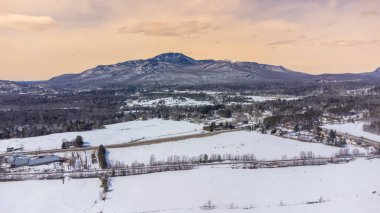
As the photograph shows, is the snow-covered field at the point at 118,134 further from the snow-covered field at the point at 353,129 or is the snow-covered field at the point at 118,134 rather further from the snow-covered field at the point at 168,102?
the snow-covered field at the point at 168,102

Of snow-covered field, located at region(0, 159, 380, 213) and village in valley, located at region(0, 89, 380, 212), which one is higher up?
village in valley, located at region(0, 89, 380, 212)

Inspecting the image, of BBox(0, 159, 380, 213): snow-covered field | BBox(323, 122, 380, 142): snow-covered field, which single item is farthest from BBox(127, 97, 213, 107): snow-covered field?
BBox(0, 159, 380, 213): snow-covered field

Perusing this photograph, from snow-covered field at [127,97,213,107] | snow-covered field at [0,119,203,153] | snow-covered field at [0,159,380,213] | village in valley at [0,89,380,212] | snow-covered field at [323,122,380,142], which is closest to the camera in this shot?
snow-covered field at [0,159,380,213]

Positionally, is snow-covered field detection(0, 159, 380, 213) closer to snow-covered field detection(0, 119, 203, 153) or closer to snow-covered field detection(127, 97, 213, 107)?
snow-covered field detection(0, 119, 203, 153)

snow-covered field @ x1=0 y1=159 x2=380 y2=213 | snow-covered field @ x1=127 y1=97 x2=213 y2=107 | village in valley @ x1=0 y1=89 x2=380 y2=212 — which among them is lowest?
snow-covered field @ x1=0 y1=159 x2=380 y2=213

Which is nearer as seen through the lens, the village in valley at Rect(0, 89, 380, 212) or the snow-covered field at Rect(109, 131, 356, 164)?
the village in valley at Rect(0, 89, 380, 212)

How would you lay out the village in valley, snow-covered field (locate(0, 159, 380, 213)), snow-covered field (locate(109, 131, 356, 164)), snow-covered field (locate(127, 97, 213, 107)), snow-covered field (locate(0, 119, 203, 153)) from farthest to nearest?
snow-covered field (locate(127, 97, 213, 107)), snow-covered field (locate(0, 119, 203, 153)), snow-covered field (locate(109, 131, 356, 164)), the village in valley, snow-covered field (locate(0, 159, 380, 213))

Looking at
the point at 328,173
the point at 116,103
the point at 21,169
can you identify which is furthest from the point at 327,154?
the point at 116,103

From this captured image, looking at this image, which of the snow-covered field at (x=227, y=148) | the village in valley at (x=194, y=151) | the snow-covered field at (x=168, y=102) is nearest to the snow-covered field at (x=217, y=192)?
the village in valley at (x=194, y=151)
